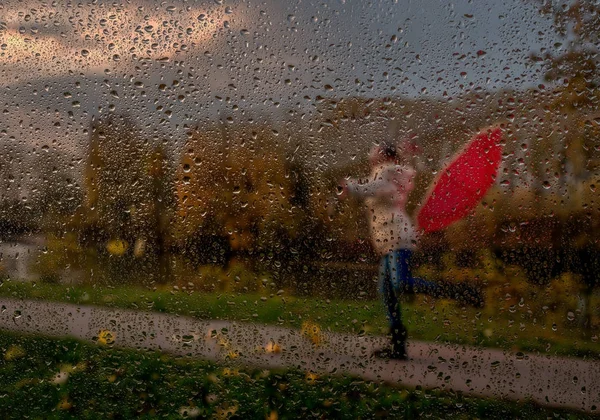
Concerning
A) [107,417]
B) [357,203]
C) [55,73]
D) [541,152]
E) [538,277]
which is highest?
[55,73]

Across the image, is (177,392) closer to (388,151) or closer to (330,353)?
(330,353)

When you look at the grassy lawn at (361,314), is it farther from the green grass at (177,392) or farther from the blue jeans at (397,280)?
the green grass at (177,392)

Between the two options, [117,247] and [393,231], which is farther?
[117,247]

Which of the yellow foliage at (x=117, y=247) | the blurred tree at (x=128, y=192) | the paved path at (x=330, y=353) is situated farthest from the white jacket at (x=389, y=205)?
the yellow foliage at (x=117, y=247)

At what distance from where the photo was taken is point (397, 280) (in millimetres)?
1903

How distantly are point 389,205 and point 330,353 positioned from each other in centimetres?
61

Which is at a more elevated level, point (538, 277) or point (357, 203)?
point (357, 203)

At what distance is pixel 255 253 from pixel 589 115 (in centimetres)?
134

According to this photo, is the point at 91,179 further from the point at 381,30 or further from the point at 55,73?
the point at 381,30

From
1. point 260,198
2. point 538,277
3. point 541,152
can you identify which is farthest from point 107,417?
point 541,152

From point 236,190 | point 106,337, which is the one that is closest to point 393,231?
point 236,190

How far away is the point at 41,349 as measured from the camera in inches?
83.4

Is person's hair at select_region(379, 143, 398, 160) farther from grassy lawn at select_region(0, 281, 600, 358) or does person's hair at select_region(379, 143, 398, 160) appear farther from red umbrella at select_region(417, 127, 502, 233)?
grassy lawn at select_region(0, 281, 600, 358)

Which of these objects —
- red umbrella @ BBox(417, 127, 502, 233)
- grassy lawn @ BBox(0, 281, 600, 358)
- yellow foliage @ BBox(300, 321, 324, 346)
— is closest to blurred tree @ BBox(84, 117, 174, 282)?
grassy lawn @ BBox(0, 281, 600, 358)
